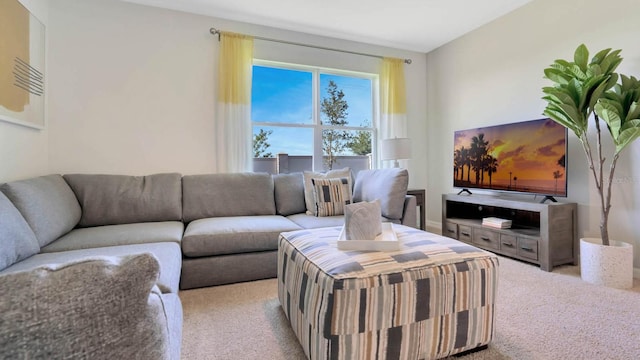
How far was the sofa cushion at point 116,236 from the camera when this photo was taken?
181 cm

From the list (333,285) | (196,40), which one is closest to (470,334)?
(333,285)

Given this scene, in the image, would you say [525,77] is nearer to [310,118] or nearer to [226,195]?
[310,118]

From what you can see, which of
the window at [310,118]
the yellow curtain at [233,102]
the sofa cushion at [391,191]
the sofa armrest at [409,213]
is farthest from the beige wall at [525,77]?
the yellow curtain at [233,102]

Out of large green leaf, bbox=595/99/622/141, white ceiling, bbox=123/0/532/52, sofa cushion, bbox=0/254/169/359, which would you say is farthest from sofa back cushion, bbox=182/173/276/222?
large green leaf, bbox=595/99/622/141

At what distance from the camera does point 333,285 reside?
1144 millimetres

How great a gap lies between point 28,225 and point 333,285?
68.7 inches

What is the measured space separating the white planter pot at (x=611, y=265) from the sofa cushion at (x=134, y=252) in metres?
2.82

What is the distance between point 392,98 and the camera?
3.97m

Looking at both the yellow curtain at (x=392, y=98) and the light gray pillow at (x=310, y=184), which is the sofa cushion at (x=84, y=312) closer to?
the light gray pillow at (x=310, y=184)

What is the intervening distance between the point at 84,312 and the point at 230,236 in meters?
1.79

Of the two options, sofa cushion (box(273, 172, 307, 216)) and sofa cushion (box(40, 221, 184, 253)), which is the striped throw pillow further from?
sofa cushion (box(40, 221, 184, 253))

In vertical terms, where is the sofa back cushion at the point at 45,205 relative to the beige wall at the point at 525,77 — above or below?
below

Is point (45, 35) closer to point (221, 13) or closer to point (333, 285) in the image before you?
point (221, 13)

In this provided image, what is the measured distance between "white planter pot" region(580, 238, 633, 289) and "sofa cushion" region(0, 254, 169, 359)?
2826 millimetres
